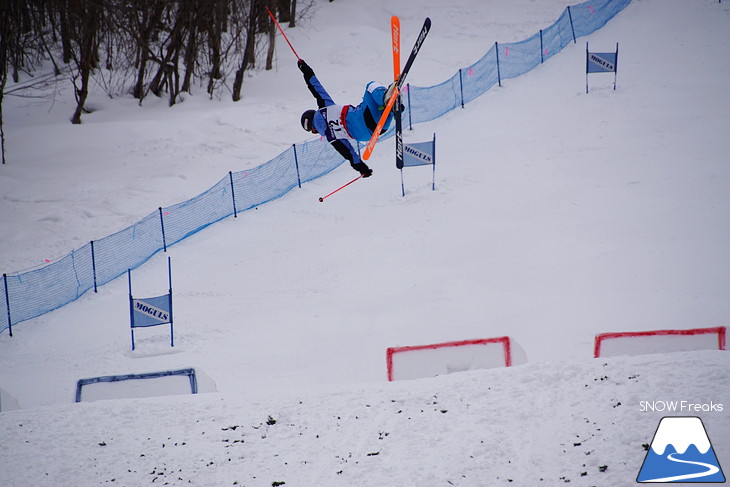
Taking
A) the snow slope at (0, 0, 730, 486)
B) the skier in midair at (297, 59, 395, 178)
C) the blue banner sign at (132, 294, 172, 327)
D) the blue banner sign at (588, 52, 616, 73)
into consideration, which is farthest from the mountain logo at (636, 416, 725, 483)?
the blue banner sign at (588, 52, 616, 73)

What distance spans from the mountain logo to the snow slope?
5.3 inches

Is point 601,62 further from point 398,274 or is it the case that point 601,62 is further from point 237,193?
point 237,193

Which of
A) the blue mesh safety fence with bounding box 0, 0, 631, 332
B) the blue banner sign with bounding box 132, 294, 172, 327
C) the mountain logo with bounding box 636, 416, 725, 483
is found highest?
the blue mesh safety fence with bounding box 0, 0, 631, 332

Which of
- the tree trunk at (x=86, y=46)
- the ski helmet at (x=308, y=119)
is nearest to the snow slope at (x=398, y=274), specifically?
the tree trunk at (x=86, y=46)

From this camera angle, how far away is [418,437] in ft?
22.1

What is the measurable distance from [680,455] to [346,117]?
5.72 m

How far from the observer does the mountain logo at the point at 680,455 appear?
5.59 metres

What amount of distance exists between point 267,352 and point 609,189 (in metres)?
8.45

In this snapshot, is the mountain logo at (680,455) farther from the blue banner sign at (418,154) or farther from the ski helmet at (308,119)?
the blue banner sign at (418,154)

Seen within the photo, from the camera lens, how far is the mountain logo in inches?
220

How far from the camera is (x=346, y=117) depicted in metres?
9.46

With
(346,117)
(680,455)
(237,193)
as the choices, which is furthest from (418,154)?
(680,455)

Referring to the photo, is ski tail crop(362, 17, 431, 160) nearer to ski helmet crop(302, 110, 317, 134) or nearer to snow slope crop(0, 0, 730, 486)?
ski helmet crop(302, 110, 317, 134)

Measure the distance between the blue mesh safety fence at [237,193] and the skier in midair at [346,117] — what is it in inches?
267
